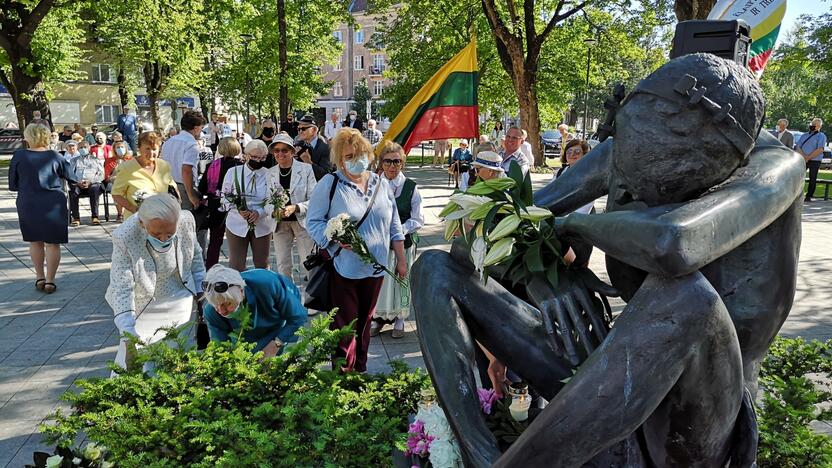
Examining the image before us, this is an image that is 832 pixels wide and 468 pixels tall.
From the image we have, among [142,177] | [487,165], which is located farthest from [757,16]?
[142,177]

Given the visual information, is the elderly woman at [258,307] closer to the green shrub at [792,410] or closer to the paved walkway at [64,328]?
the paved walkway at [64,328]

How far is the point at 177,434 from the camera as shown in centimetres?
327

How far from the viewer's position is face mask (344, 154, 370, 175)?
541cm

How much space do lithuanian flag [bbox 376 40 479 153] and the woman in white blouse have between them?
138cm

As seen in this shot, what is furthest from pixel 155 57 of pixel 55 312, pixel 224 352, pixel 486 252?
pixel 486 252

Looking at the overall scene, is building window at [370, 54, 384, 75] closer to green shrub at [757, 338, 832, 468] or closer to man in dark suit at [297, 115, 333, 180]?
man in dark suit at [297, 115, 333, 180]

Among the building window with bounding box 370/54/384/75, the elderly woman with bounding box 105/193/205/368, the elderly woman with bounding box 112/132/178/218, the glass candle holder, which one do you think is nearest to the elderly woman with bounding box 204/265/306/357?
the elderly woman with bounding box 105/193/205/368

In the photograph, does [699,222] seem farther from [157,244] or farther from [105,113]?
[105,113]

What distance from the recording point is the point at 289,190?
7539 millimetres

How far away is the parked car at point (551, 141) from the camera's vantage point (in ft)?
123

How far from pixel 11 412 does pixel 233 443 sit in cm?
258

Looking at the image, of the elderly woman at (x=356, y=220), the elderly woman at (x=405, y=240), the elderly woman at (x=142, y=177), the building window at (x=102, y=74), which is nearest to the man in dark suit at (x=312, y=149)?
the elderly woman at (x=142, y=177)

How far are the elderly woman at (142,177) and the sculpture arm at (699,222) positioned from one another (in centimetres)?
612

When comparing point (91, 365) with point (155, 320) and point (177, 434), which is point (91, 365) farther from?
point (177, 434)
